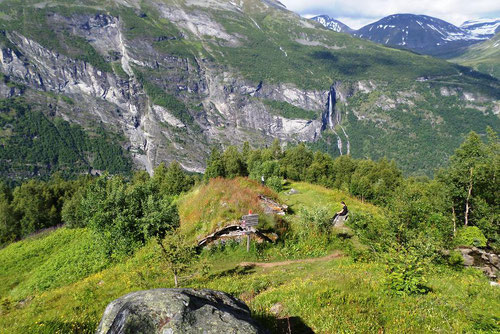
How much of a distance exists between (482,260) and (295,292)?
1183cm

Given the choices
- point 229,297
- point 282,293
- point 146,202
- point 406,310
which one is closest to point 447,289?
point 406,310

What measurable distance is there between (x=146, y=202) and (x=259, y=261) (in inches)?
419

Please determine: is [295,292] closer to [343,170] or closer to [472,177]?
[472,177]

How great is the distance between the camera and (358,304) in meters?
8.74

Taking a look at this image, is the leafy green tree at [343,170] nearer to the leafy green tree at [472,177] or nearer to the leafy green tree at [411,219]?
the leafy green tree at [472,177]

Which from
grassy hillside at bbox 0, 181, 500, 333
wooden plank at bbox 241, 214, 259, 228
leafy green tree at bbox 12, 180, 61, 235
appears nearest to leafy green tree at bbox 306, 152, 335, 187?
grassy hillside at bbox 0, 181, 500, 333

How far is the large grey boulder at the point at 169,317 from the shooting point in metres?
4.48

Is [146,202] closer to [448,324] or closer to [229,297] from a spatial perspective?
[229,297]

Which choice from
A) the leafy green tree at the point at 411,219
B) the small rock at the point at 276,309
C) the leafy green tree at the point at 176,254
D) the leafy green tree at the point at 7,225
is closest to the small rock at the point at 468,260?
the leafy green tree at the point at 411,219

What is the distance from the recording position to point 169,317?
4.69m

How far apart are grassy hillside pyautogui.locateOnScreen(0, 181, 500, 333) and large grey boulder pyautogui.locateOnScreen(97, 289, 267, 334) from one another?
3199mm

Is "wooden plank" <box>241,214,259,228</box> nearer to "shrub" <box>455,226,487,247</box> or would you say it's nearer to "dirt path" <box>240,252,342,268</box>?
"dirt path" <box>240,252,342,268</box>

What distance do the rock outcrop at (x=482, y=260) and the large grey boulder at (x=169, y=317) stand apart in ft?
48.3

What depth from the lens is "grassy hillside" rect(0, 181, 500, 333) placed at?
780cm
